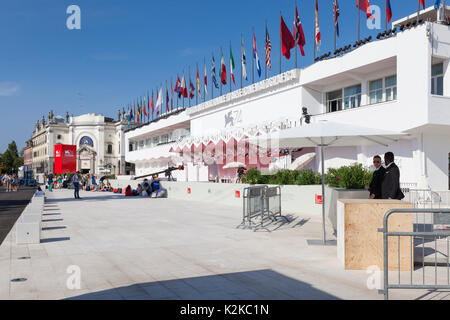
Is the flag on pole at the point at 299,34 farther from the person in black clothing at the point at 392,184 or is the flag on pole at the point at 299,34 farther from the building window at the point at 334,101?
the person in black clothing at the point at 392,184

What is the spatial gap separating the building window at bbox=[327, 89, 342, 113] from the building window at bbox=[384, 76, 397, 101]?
3.73 meters

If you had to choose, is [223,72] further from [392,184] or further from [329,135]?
[392,184]

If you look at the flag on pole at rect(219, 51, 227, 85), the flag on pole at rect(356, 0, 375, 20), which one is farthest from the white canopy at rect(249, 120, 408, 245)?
the flag on pole at rect(219, 51, 227, 85)

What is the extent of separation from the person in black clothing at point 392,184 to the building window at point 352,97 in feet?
59.7

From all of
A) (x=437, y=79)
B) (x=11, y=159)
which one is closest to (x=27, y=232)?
(x=437, y=79)

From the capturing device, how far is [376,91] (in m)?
23.7

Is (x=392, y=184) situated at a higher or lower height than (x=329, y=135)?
lower

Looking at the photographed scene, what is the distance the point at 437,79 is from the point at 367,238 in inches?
704

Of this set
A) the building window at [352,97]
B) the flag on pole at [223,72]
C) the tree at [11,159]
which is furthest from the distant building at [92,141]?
the building window at [352,97]

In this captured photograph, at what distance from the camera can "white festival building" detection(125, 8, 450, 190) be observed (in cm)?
1942

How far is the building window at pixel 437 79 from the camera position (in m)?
20.5

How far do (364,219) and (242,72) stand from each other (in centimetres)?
2986

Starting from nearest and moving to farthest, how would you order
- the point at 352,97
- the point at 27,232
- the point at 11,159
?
the point at 27,232
the point at 352,97
the point at 11,159
